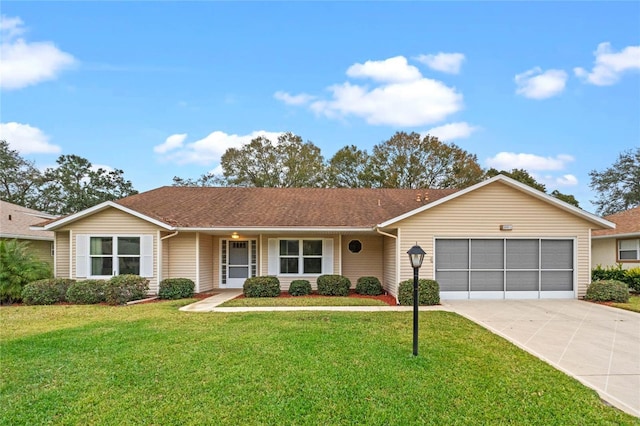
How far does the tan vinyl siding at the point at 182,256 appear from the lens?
43.2 ft

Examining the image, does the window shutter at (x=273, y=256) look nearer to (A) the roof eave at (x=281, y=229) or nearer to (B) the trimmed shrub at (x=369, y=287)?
(A) the roof eave at (x=281, y=229)

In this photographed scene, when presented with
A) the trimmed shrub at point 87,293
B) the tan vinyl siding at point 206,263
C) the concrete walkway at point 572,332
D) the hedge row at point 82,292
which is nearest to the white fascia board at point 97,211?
the tan vinyl siding at point 206,263

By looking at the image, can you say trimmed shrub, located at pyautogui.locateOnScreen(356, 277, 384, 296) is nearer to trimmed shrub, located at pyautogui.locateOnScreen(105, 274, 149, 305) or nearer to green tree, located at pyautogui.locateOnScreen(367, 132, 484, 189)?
trimmed shrub, located at pyautogui.locateOnScreen(105, 274, 149, 305)

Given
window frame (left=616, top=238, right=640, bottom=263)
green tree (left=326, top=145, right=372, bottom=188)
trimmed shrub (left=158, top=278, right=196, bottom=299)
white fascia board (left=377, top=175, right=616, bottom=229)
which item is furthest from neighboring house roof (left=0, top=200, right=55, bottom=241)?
window frame (left=616, top=238, right=640, bottom=263)

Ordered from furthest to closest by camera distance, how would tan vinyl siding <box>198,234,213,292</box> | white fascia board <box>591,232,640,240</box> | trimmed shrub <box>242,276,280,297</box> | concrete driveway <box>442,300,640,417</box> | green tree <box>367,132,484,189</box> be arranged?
green tree <box>367,132,484,189</box> < white fascia board <box>591,232,640,240</box> < tan vinyl siding <box>198,234,213,292</box> < trimmed shrub <box>242,276,280,297</box> < concrete driveway <box>442,300,640,417</box>

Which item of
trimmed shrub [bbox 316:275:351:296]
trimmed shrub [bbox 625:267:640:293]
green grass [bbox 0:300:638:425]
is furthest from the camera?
trimmed shrub [bbox 625:267:640:293]

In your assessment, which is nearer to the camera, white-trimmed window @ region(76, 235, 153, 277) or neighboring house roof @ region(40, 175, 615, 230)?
neighboring house roof @ region(40, 175, 615, 230)

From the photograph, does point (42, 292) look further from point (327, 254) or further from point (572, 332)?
point (572, 332)

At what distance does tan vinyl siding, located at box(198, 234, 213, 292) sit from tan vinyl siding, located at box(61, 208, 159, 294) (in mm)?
1609

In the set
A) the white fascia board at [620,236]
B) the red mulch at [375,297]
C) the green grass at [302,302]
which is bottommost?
the red mulch at [375,297]

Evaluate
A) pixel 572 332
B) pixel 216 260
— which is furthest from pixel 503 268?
pixel 216 260

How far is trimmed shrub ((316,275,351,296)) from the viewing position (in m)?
12.8

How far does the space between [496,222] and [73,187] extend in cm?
3367

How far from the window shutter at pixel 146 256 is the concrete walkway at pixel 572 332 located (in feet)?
8.02
